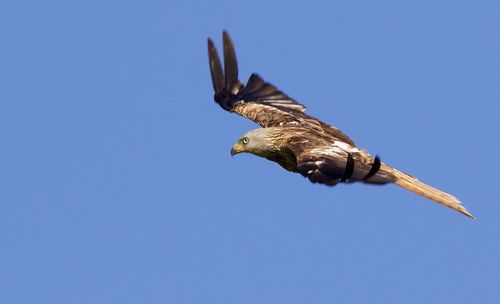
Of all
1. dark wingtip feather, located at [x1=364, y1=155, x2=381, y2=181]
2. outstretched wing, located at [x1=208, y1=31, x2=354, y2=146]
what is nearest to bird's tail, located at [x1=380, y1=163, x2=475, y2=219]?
dark wingtip feather, located at [x1=364, y1=155, x2=381, y2=181]

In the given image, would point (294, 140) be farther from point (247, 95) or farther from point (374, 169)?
point (247, 95)

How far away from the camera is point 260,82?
1995 cm

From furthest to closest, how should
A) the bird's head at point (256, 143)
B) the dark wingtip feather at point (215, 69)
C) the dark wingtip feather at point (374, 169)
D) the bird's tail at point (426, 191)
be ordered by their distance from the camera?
1. the dark wingtip feather at point (215, 69)
2. the bird's head at point (256, 143)
3. the bird's tail at point (426, 191)
4. the dark wingtip feather at point (374, 169)

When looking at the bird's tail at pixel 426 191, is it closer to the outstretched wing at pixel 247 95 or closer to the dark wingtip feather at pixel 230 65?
the outstretched wing at pixel 247 95

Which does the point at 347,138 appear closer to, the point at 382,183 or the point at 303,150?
the point at 303,150

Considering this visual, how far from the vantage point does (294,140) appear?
53.3 ft

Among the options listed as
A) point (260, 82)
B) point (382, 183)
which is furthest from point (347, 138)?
point (382, 183)

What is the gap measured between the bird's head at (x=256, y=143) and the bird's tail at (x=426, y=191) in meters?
1.69

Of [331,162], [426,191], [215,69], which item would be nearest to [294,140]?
[331,162]

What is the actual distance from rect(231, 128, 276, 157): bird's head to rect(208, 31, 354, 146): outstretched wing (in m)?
1.59

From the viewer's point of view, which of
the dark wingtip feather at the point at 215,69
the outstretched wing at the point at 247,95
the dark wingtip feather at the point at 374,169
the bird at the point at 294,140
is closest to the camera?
the dark wingtip feather at the point at 374,169

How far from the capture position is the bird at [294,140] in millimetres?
14227

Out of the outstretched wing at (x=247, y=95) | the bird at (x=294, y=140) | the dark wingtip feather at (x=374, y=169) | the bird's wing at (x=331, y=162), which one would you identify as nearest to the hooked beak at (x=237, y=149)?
the bird at (x=294, y=140)

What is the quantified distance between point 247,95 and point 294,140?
3.77m
